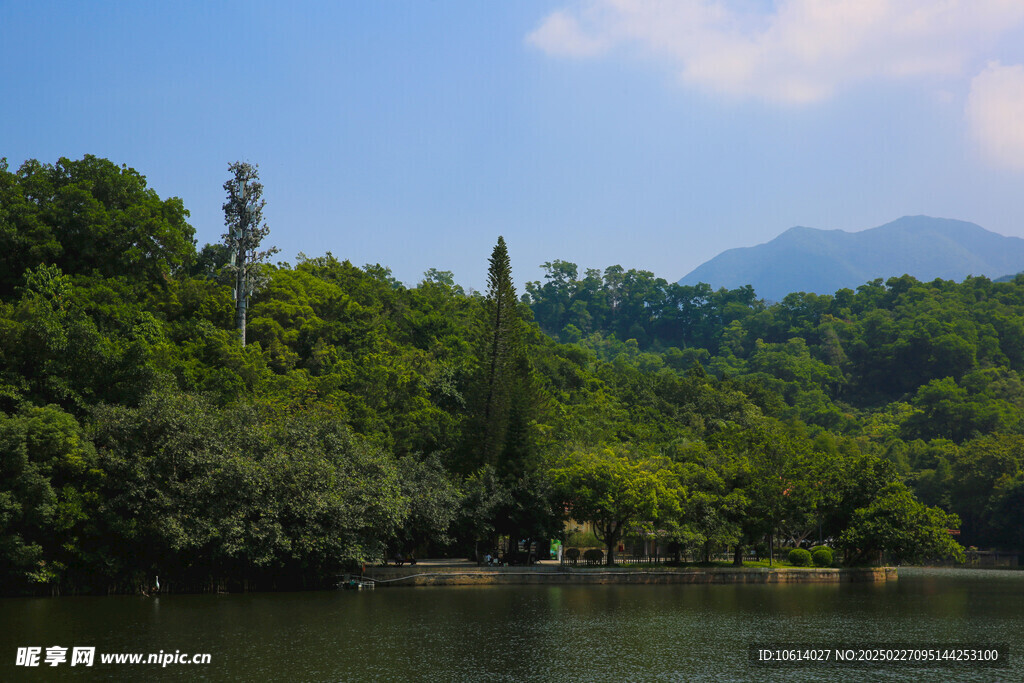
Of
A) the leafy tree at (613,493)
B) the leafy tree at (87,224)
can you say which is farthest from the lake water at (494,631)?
the leafy tree at (87,224)

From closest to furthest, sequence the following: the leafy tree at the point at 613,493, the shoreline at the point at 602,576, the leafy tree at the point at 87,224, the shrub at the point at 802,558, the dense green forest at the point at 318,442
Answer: the dense green forest at the point at 318,442 < the shoreline at the point at 602,576 < the leafy tree at the point at 613,493 < the leafy tree at the point at 87,224 < the shrub at the point at 802,558

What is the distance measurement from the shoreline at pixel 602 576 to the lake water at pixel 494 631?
62.9 inches

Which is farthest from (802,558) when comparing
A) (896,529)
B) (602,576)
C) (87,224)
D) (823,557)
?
(87,224)

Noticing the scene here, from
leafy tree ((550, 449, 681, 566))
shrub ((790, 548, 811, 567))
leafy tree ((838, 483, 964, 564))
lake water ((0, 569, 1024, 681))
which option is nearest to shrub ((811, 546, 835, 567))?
shrub ((790, 548, 811, 567))

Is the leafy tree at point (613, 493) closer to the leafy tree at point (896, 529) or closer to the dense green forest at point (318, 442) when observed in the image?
the dense green forest at point (318, 442)

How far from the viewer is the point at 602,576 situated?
41406 mm

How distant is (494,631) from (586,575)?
1701cm

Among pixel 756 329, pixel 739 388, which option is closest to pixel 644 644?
pixel 739 388

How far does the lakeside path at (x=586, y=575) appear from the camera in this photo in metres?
38.4

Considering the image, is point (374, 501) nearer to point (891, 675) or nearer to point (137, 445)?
point (137, 445)

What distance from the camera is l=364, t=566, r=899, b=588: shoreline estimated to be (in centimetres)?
3834

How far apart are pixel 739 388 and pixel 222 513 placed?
63.5 m

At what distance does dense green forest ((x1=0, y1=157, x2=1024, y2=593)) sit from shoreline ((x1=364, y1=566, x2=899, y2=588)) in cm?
143

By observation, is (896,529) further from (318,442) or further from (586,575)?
(318,442)
